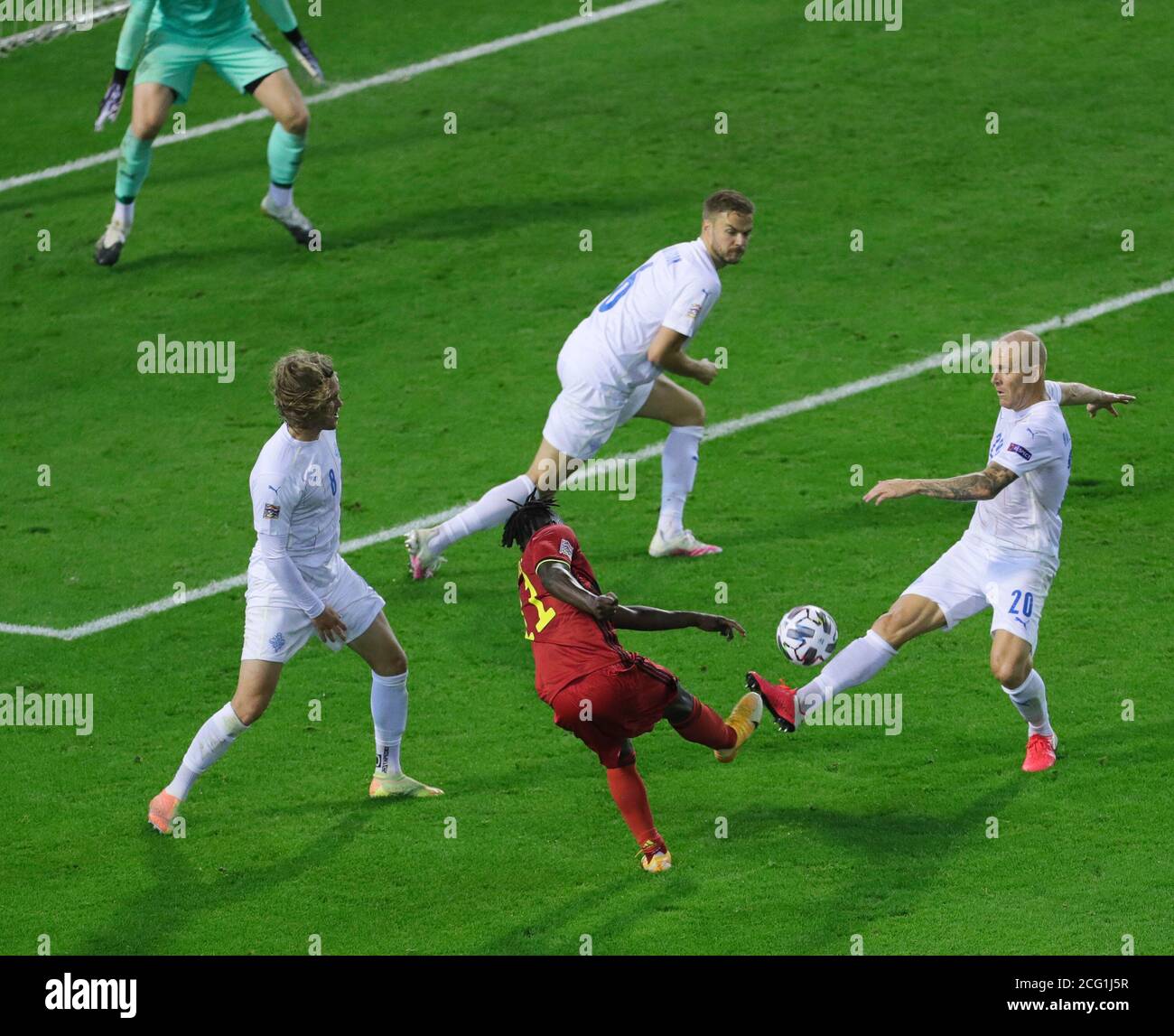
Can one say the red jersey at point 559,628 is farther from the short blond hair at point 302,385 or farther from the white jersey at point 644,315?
the white jersey at point 644,315

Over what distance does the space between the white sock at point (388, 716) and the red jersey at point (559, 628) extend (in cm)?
93

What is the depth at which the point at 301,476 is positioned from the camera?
798 centimetres

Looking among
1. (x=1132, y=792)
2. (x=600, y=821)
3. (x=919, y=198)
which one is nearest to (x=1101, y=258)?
(x=919, y=198)

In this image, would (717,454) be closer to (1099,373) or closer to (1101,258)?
(1099,373)

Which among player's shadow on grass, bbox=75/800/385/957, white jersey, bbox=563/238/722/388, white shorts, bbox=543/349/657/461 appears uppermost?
white jersey, bbox=563/238/722/388

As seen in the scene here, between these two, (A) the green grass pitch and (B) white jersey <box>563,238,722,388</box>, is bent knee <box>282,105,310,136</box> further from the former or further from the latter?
(B) white jersey <box>563,238,722,388</box>

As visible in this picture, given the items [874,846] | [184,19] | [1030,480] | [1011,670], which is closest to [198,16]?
[184,19]

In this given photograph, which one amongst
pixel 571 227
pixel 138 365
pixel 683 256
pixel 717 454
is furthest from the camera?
pixel 571 227

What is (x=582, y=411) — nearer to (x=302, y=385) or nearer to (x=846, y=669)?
(x=846, y=669)

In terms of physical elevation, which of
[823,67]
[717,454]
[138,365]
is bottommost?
[717,454]

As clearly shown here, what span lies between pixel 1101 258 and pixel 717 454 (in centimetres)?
430

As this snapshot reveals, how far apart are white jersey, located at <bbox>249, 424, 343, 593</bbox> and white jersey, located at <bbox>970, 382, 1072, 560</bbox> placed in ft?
9.87

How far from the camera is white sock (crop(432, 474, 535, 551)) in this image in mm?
10766

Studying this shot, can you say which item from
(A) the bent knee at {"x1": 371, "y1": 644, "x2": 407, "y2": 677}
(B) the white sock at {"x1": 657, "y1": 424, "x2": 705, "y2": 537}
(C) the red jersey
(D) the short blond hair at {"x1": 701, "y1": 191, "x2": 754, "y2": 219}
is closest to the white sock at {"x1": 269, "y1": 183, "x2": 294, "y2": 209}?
(B) the white sock at {"x1": 657, "y1": 424, "x2": 705, "y2": 537}
